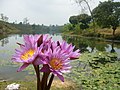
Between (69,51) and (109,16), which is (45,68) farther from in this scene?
→ (109,16)

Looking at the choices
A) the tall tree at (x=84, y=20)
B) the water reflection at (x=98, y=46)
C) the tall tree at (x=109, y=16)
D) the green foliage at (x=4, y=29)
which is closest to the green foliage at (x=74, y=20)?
the tall tree at (x=84, y=20)

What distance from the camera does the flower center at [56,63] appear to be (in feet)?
3.52

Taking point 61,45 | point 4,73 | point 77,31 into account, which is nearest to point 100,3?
point 77,31

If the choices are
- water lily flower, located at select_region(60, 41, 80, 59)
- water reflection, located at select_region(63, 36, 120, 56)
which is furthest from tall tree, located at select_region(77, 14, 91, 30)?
water lily flower, located at select_region(60, 41, 80, 59)

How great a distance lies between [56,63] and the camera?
109 centimetres

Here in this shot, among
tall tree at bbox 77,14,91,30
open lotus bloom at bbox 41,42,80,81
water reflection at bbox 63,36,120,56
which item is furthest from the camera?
tall tree at bbox 77,14,91,30

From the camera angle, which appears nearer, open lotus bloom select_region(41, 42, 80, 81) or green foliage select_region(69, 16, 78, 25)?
open lotus bloom select_region(41, 42, 80, 81)

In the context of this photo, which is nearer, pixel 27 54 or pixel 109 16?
pixel 27 54

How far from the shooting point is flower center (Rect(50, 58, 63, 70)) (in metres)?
1.07

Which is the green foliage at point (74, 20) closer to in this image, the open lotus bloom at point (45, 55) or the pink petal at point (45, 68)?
the open lotus bloom at point (45, 55)

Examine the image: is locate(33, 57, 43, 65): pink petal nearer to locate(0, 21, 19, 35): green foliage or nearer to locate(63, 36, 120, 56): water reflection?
locate(63, 36, 120, 56): water reflection

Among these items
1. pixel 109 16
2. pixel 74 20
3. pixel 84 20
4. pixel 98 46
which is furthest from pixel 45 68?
pixel 74 20

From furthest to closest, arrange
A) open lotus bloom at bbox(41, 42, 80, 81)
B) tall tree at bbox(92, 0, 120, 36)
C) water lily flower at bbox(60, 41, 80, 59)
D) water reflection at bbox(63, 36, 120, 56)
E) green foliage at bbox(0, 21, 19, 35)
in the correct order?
green foliage at bbox(0, 21, 19, 35), tall tree at bbox(92, 0, 120, 36), water reflection at bbox(63, 36, 120, 56), water lily flower at bbox(60, 41, 80, 59), open lotus bloom at bbox(41, 42, 80, 81)

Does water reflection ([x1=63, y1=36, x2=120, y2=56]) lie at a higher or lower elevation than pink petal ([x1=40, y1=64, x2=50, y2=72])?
lower
